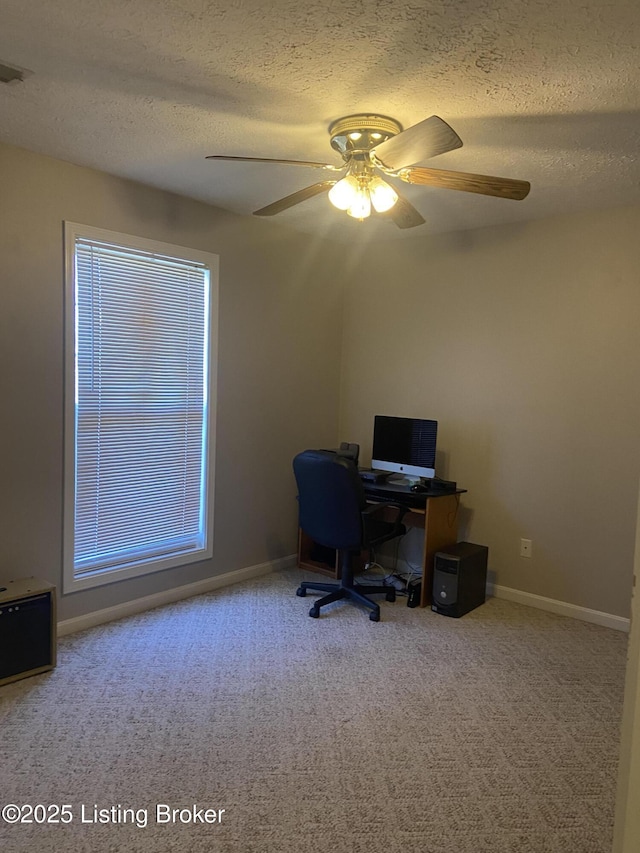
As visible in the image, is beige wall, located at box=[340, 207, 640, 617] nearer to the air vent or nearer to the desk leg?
the desk leg

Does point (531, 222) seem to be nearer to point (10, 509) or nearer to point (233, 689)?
point (233, 689)

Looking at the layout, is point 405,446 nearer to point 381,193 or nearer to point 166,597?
point 166,597

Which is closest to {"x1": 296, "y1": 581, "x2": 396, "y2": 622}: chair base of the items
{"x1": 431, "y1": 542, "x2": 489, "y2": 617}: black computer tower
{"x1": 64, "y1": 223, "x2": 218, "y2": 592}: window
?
{"x1": 431, "y1": 542, "x2": 489, "y2": 617}: black computer tower

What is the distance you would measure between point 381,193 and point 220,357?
5.75ft

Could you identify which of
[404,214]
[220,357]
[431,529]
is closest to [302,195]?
[404,214]

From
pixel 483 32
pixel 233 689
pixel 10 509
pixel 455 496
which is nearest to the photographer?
pixel 483 32

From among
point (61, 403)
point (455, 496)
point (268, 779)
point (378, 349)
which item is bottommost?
point (268, 779)

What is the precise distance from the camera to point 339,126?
7.92 ft

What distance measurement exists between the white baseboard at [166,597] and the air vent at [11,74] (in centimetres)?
251

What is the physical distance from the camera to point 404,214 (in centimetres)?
271

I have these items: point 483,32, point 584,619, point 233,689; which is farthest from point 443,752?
point 483,32

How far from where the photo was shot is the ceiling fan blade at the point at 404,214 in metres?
2.60

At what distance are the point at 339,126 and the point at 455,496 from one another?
239 cm

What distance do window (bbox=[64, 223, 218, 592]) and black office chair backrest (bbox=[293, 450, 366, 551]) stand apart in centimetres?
72
